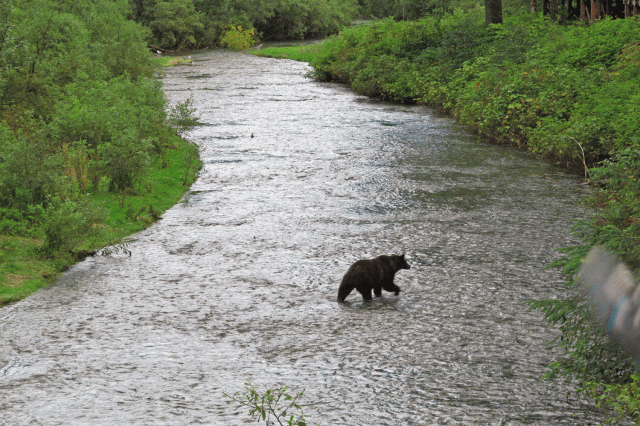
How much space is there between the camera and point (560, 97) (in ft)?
64.1

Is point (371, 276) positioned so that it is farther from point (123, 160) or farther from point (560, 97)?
point (560, 97)

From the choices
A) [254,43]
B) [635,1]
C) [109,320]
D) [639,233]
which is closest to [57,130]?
[109,320]

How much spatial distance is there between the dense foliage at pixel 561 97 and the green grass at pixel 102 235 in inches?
305

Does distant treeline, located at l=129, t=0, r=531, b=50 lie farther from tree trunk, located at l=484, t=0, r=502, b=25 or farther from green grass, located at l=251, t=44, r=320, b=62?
tree trunk, located at l=484, t=0, r=502, b=25

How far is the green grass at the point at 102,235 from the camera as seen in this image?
1073 cm

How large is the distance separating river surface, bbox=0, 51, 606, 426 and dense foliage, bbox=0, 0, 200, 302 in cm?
88

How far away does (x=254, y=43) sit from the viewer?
243 feet

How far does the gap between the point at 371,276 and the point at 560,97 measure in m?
12.5

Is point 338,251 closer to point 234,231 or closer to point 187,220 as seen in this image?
point 234,231

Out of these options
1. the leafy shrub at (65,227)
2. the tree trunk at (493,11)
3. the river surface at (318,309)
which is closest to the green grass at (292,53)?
the tree trunk at (493,11)

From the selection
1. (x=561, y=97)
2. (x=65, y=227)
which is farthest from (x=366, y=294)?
(x=561, y=97)

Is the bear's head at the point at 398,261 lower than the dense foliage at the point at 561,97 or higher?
lower

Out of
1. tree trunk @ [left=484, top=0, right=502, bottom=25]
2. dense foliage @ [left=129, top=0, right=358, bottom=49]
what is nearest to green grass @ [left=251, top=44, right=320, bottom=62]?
dense foliage @ [left=129, top=0, right=358, bottom=49]

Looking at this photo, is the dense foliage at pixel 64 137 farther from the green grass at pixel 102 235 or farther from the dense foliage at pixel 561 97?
the dense foliage at pixel 561 97
